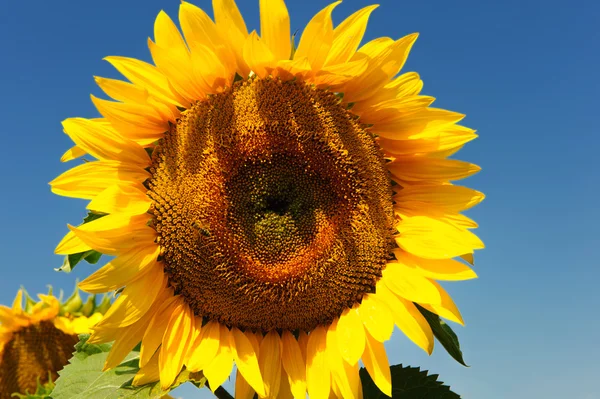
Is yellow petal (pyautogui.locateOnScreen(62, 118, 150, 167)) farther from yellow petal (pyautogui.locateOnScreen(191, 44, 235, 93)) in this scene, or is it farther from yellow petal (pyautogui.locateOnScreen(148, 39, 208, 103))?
yellow petal (pyautogui.locateOnScreen(191, 44, 235, 93))

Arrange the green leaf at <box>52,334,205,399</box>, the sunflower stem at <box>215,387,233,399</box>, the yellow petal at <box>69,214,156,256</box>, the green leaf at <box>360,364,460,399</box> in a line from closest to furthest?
the yellow petal at <box>69,214,156,256</box>, the green leaf at <box>52,334,205,399</box>, the sunflower stem at <box>215,387,233,399</box>, the green leaf at <box>360,364,460,399</box>

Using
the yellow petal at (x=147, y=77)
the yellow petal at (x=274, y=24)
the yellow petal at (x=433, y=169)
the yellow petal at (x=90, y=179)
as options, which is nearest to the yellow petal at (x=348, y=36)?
the yellow petal at (x=274, y=24)

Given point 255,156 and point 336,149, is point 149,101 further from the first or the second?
point 336,149

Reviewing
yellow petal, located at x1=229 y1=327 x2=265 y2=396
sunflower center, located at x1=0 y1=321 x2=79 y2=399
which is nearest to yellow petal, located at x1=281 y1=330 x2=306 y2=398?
yellow petal, located at x1=229 y1=327 x2=265 y2=396

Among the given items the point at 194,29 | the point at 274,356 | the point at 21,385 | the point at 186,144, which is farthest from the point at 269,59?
the point at 21,385

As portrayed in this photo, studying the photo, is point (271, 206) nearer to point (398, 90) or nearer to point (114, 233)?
point (114, 233)

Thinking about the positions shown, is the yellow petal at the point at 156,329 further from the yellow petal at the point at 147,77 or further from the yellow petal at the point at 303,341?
Answer: the yellow petal at the point at 147,77

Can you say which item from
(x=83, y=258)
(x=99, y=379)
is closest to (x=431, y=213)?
(x=83, y=258)

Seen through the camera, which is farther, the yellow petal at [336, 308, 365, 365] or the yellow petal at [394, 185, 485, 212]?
the yellow petal at [394, 185, 485, 212]
